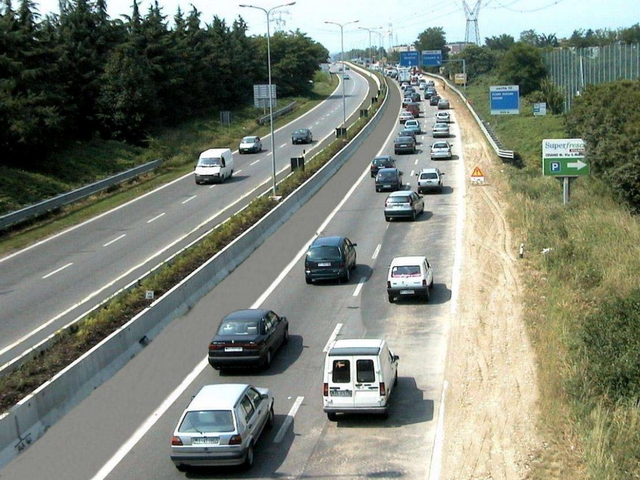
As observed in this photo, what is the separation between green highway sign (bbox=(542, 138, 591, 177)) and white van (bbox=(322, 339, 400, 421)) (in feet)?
91.6

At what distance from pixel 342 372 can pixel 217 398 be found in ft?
10.2

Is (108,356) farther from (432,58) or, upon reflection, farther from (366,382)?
(432,58)

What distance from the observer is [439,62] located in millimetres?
129375

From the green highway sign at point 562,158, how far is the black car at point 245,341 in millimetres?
25087

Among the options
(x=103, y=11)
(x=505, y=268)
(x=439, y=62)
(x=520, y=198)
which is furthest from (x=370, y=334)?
(x=439, y=62)

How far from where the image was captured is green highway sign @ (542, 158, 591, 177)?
43281 millimetres

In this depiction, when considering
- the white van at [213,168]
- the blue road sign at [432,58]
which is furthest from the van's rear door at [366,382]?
the blue road sign at [432,58]

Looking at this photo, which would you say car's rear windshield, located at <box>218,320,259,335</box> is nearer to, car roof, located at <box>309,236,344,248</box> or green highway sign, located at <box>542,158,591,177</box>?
car roof, located at <box>309,236,344,248</box>

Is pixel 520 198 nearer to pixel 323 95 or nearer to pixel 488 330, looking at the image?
pixel 488 330

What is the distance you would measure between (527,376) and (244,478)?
27.2 ft

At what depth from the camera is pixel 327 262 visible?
30016 mm

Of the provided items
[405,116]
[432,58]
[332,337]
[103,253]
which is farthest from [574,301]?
[432,58]

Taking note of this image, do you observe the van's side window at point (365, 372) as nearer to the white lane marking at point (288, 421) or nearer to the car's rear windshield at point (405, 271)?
the white lane marking at point (288, 421)

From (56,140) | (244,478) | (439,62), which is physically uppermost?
(439,62)
